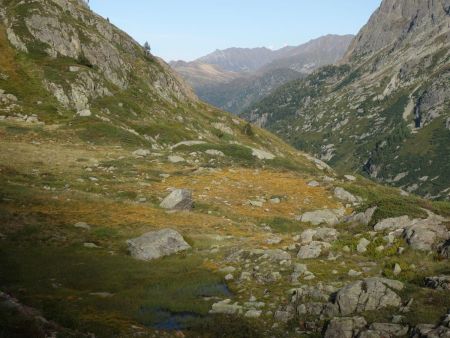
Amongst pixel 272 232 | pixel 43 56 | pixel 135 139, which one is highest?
pixel 43 56

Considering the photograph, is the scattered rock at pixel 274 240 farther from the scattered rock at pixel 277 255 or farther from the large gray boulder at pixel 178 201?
the large gray boulder at pixel 178 201

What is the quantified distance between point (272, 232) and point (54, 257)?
1827 centimetres

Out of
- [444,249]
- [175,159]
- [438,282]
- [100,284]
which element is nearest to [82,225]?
[100,284]

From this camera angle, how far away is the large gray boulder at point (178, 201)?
41.0 m

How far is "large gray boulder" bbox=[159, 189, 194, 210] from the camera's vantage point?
135 ft

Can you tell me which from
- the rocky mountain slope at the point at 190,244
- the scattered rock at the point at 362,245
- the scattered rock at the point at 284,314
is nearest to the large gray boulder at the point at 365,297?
the rocky mountain slope at the point at 190,244

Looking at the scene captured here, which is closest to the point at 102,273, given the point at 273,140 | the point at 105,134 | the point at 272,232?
the point at 272,232

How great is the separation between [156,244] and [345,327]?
15749 mm

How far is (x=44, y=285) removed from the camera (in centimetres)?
2328

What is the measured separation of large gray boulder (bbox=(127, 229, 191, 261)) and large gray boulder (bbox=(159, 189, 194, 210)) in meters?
9.00

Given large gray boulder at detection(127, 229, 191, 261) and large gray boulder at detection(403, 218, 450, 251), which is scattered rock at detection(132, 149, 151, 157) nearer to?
large gray boulder at detection(127, 229, 191, 261)

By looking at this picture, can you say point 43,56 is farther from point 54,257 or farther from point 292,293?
point 292,293

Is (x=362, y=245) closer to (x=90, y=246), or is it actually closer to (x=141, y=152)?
(x=90, y=246)

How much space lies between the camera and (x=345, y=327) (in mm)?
18000
